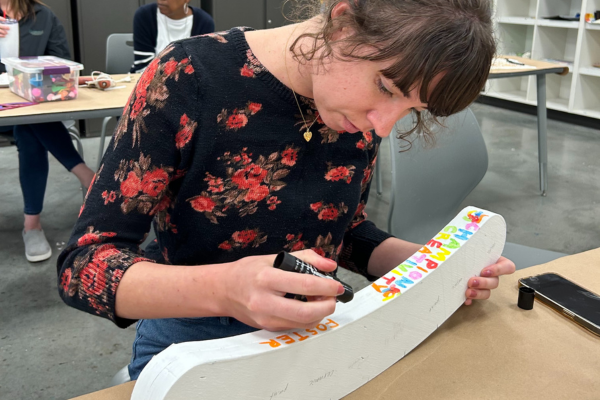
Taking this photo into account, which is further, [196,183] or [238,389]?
[196,183]

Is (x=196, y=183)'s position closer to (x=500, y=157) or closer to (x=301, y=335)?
(x=301, y=335)

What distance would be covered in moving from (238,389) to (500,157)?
12.8 feet

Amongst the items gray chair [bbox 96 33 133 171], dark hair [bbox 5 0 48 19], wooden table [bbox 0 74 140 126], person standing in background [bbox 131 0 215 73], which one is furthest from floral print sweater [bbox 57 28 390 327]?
gray chair [bbox 96 33 133 171]

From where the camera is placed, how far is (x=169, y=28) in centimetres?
320

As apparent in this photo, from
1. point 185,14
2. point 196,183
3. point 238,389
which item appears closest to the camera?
point 238,389

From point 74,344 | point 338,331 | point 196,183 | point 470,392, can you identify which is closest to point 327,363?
point 338,331

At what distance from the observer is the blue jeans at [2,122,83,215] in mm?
2529

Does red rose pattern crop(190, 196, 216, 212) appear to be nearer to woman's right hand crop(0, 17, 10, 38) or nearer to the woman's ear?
the woman's ear

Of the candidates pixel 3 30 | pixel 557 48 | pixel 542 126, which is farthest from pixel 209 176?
pixel 557 48

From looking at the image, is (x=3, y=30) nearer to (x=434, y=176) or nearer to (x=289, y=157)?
(x=434, y=176)

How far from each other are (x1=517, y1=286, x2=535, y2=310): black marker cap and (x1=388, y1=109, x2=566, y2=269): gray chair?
0.53 metres

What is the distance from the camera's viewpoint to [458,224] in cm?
87

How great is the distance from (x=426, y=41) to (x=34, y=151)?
233 cm

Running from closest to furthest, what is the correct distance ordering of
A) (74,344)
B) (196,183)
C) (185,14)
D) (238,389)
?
(238,389)
(196,183)
(74,344)
(185,14)
